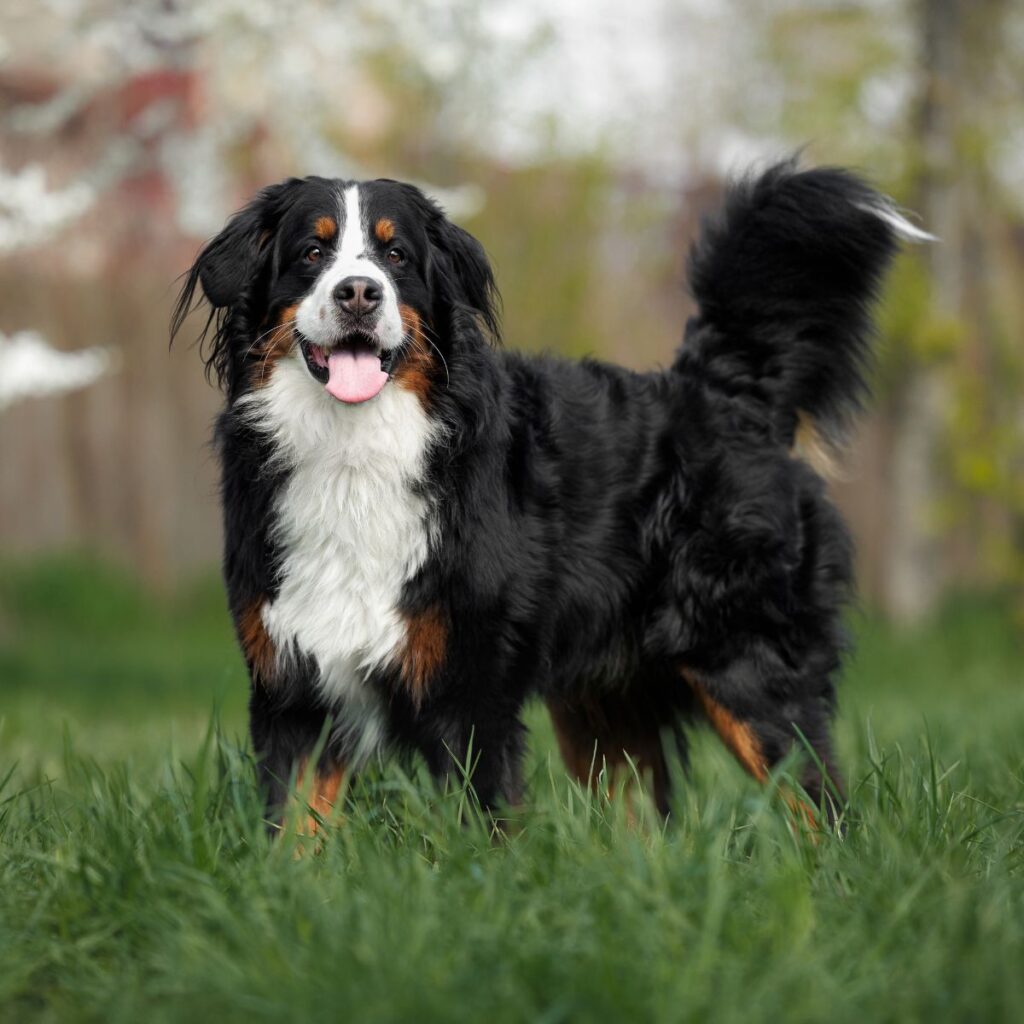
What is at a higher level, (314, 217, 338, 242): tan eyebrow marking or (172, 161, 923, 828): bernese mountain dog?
(314, 217, 338, 242): tan eyebrow marking

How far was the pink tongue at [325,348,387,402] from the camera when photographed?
357cm

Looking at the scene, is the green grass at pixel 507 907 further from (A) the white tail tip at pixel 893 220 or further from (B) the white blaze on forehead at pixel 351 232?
(A) the white tail tip at pixel 893 220

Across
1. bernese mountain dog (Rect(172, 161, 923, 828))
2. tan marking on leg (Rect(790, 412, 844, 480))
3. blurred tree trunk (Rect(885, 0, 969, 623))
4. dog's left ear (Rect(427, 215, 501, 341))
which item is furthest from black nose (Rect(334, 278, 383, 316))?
blurred tree trunk (Rect(885, 0, 969, 623))

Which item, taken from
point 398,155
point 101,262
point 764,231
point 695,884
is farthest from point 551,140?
point 695,884

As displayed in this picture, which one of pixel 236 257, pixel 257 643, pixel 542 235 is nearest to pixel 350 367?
pixel 236 257

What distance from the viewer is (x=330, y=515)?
359 cm

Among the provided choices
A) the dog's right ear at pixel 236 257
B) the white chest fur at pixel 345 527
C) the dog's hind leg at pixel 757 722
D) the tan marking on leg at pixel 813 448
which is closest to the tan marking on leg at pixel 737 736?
the dog's hind leg at pixel 757 722

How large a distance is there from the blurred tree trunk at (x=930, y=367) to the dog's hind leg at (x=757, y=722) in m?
7.11

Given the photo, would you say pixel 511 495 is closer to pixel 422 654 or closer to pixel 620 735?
pixel 422 654

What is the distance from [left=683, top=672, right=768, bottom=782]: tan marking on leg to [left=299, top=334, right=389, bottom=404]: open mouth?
128 cm

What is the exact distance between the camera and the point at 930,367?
36.8ft

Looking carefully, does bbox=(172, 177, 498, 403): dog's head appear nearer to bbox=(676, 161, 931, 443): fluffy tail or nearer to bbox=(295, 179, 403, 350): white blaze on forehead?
bbox=(295, 179, 403, 350): white blaze on forehead

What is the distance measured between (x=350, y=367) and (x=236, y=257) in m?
0.51

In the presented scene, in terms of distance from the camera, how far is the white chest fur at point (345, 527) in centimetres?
350
